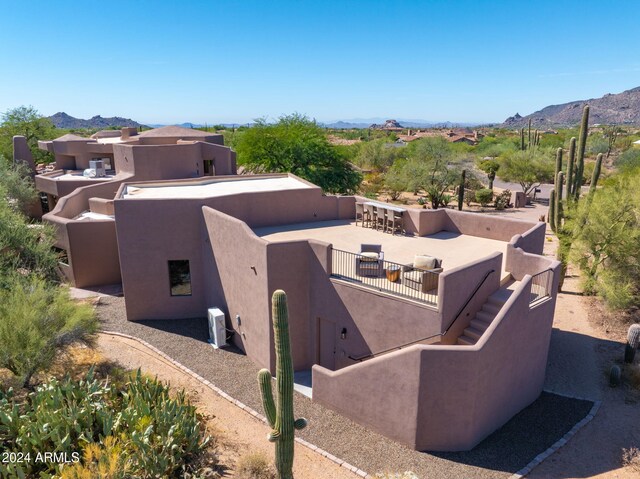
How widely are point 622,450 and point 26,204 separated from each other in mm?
35664

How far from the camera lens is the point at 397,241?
1728cm

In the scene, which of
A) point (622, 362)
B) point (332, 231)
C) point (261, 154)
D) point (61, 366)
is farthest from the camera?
point (261, 154)

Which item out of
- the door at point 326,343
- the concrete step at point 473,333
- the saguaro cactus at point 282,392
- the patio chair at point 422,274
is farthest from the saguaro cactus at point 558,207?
the saguaro cactus at point 282,392

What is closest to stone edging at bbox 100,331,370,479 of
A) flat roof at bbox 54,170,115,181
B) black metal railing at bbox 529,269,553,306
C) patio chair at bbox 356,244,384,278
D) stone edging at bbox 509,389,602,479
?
stone edging at bbox 509,389,602,479

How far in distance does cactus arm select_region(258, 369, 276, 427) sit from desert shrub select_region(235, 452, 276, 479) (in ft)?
5.64

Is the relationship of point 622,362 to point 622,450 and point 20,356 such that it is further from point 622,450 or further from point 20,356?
point 20,356

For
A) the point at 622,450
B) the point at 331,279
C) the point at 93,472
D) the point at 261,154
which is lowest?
the point at 622,450

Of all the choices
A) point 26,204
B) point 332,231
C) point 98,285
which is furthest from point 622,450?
point 26,204

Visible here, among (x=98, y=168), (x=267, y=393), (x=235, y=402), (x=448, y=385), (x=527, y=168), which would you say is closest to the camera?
(x=267, y=393)

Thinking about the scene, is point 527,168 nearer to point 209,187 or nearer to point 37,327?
point 209,187

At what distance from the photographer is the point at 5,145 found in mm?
47406

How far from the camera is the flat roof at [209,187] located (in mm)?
20006

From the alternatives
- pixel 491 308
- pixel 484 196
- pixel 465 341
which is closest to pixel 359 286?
pixel 465 341

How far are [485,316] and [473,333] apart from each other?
708mm
